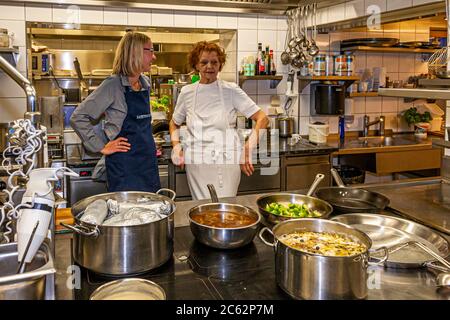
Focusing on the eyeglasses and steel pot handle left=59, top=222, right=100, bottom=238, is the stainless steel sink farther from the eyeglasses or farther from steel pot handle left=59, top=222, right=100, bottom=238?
the eyeglasses

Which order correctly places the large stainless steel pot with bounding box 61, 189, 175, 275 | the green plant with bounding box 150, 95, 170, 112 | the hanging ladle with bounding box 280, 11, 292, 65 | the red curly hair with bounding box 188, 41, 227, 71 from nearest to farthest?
the large stainless steel pot with bounding box 61, 189, 175, 275 → the red curly hair with bounding box 188, 41, 227, 71 → the green plant with bounding box 150, 95, 170, 112 → the hanging ladle with bounding box 280, 11, 292, 65

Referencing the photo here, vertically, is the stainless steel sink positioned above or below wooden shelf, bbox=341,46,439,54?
below

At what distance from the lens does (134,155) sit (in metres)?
2.38

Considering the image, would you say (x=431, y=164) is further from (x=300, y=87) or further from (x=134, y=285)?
(x=134, y=285)

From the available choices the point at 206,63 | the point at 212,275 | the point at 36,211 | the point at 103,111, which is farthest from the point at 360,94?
the point at 36,211

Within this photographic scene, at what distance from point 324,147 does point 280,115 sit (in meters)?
0.65

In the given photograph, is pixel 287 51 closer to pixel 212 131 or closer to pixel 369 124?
pixel 369 124

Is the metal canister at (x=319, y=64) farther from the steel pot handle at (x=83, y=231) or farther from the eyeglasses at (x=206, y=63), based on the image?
the steel pot handle at (x=83, y=231)

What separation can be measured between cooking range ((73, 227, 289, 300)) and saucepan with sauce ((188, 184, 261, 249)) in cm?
4

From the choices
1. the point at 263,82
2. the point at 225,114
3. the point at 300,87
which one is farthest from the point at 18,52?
the point at 300,87

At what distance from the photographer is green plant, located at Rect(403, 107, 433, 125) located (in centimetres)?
443

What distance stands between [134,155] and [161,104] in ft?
4.85

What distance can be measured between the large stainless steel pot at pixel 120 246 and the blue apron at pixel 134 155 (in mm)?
1195

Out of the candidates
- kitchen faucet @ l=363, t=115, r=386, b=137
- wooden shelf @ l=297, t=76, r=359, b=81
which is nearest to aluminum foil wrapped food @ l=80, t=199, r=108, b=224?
wooden shelf @ l=297, t=76, r=359, b=81
